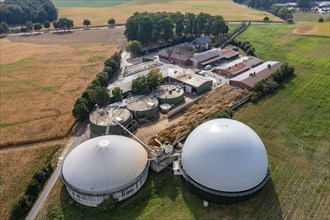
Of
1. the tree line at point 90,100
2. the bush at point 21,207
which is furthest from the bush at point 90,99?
the bush at point 21,207

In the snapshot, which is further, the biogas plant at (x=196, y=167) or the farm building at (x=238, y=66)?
the farm building at (x=238, y=66)

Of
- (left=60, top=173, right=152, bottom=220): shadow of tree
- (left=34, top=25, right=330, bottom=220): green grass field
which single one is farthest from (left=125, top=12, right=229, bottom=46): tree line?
(left=60, top=173, right=152, bottom=220): shadow of tree

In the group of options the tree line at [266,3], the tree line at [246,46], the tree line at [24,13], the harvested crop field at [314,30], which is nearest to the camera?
the tree line at [246,46]

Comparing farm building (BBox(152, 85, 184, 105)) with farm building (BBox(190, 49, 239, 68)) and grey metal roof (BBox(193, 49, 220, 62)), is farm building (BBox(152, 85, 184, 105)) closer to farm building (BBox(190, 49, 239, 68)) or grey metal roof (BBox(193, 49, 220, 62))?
farm building (BBox(190, 49, 239, 68))

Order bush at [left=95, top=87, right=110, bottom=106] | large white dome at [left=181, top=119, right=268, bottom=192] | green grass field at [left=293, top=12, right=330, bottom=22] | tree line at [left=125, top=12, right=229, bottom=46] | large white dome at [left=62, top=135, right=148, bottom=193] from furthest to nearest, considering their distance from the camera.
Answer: green grass field at [left=293, top=12, right=330, bottom=22]
tree line at [left=125, top=12, right=229, bottom=46]
bush at [left=95, top=87, right=110, bottom=106]
large white dome at [left=62, top=135, right=148, bottom=193]
large white dome at [left=181, top=119, right=268, bottom=192]

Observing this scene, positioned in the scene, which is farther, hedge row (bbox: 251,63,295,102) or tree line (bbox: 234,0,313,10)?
tree line (bbox: 234,0,313,10)

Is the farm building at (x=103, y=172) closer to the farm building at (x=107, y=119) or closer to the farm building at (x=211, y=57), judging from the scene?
the farm building at (x=107, y=119)

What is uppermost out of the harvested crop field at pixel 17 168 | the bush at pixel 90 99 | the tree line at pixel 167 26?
the tree line at pixel 167 26

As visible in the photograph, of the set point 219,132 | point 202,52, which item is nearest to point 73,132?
point 219,132
